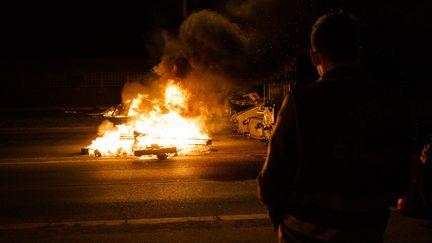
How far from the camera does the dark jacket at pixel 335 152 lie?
7.60ft

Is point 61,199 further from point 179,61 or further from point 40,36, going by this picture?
point 40,36

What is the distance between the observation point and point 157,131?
43.5 feet

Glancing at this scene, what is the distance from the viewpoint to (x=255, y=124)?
47.9 ft

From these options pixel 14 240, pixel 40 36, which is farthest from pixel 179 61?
pixel 40 36

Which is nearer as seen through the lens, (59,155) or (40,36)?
(59,155)

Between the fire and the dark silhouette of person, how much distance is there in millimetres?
9180

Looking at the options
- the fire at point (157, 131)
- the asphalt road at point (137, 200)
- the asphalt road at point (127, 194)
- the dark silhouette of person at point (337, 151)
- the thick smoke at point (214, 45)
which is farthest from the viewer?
the thick smoke at point (214, 45)

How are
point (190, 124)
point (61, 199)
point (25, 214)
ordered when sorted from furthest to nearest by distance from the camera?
point (190, 124)
point (61, 199)
point (25, 214)

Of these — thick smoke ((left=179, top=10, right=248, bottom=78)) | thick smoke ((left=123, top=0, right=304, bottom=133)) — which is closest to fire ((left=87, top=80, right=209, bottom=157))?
thick smoke ((left=123, top=0, right=304, bottom=133))

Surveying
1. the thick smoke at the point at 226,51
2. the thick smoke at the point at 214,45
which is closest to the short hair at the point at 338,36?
the thick smoke at the point at 226,51

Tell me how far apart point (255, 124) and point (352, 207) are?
12.3m

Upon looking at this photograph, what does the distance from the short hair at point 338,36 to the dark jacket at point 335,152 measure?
7cm

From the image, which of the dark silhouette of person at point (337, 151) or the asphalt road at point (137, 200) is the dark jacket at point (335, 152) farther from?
the asphalt road at point (137, 200)

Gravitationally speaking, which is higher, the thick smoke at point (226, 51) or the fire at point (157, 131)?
the thick smoke at point (226, 51)
